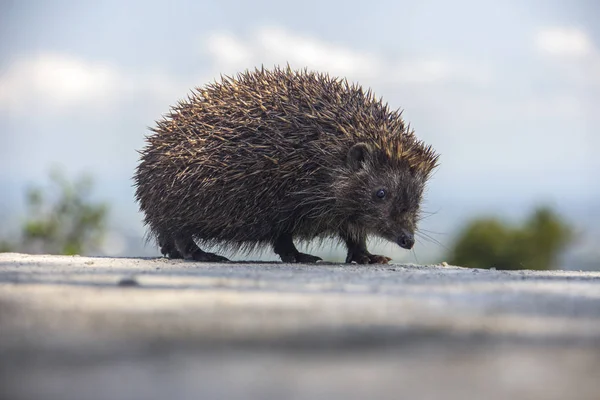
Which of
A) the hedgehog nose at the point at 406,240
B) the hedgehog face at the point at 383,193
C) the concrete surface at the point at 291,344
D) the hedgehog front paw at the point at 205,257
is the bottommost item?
the concrete surface at the point at 291,344

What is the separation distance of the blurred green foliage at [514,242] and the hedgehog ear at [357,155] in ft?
115

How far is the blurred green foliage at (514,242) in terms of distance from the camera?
4897 centimetres

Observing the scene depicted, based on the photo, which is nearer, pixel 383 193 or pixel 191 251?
pixel 383 193

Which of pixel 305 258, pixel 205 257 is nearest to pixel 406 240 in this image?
pixel 305 258

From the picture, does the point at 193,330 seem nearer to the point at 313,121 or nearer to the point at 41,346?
the point at 41,346

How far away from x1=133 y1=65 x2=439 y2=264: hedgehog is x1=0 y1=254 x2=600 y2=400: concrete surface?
514cm

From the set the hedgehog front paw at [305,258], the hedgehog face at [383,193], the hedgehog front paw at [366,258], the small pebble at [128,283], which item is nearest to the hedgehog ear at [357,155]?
the hedgehog face at [383,193]

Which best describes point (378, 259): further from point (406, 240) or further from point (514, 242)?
point (514, 242)

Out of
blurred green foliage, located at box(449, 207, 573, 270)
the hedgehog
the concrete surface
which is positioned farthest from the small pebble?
blurred green foliage, located at box(449, 207, 573, 270)

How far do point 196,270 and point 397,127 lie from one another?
174 inches

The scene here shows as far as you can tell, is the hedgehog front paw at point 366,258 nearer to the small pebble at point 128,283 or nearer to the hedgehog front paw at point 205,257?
the hedgehog front paw at point 205,257

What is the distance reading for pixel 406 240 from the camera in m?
12.3

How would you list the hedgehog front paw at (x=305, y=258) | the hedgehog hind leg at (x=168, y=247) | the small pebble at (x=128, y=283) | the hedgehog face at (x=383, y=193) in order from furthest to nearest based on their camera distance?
the hedgehog hind leg at (x=168, y=247) → the hedgehog front paw at (x=305, y=258) → the hedgehog face at (x=383, y=193) → the small pebble at (x=128, y=283)

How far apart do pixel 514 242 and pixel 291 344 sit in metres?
49.1
